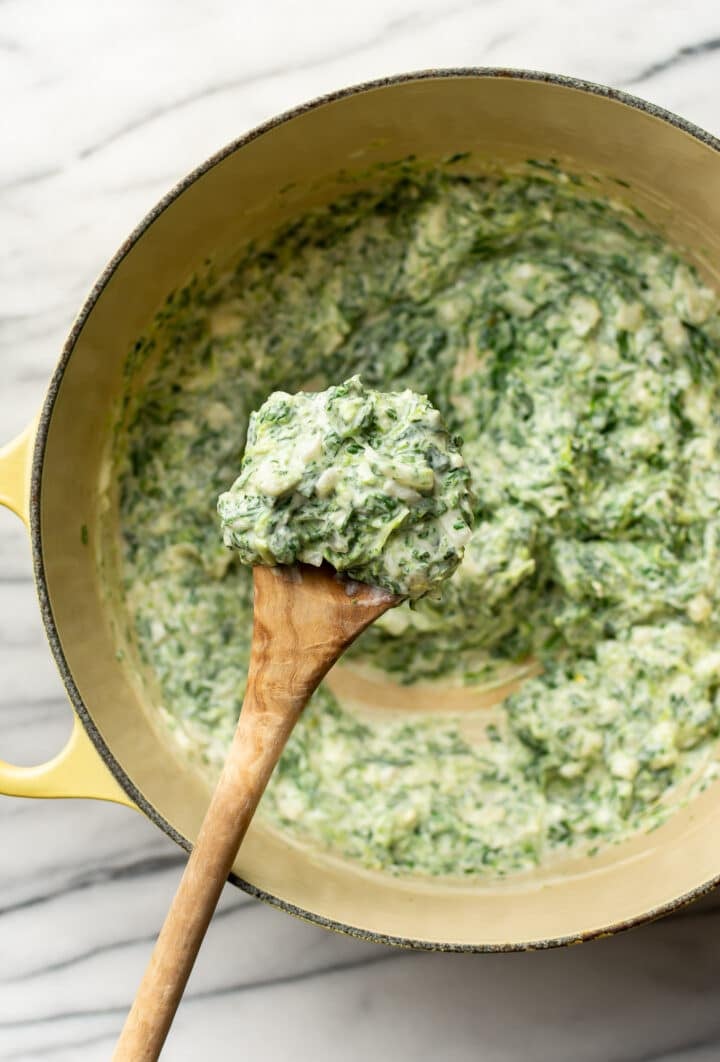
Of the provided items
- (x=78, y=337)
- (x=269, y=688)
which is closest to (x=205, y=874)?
(x=269, y=688)

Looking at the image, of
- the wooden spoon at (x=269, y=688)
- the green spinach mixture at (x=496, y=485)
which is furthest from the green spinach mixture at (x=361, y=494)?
the green spinach mixture at (x=496, y=485)

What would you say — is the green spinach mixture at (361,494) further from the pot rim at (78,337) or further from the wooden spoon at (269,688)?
the pot rim at (78,337)

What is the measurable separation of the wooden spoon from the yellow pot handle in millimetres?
199

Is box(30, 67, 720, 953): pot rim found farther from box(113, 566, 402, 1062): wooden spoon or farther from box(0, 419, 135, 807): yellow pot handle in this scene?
box(113, 566, 402, 1062): wooden spoon

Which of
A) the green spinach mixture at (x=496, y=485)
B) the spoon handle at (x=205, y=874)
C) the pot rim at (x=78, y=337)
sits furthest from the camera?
the green spinach mixture at (x=496, y=485)

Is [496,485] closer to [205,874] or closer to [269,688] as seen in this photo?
[269,688]

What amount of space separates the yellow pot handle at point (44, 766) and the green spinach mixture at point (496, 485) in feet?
0.82

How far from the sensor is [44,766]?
1.76 m

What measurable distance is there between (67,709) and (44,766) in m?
0.37

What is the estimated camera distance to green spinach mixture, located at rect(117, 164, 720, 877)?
6.66 ft

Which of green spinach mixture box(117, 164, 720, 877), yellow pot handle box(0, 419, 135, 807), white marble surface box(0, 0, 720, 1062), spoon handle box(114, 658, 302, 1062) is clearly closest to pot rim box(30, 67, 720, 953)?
yellow pot handle box(0, 419, 135, 807)

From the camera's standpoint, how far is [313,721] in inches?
84.6

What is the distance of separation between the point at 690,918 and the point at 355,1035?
27.7 inches

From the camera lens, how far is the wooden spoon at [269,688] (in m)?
1.64
